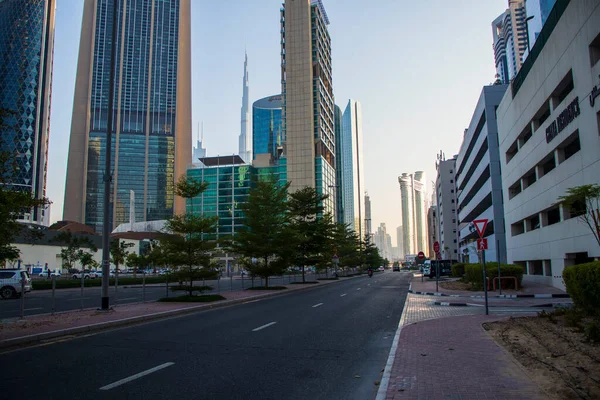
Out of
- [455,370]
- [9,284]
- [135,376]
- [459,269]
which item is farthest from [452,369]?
[459,269]

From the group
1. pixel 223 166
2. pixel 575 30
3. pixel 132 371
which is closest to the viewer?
pixel 132 371

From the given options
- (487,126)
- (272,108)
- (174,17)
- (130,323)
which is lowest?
(130,323)

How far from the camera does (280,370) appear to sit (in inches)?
283

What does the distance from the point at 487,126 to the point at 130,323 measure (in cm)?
4744

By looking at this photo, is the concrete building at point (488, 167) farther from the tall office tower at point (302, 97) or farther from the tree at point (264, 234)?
the tall office tower at point (302, 97)

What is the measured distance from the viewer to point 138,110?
607 feet

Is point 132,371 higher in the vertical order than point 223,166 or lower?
lower

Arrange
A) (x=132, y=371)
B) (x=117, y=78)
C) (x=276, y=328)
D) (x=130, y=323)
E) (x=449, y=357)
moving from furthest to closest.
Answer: (x=117, y=78) → (x=130, y=323) → (x=276, y=328) → (x=449, y=357) → (x=132, y=371)

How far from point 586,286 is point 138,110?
193563mm

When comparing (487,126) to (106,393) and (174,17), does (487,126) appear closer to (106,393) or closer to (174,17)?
(106,393)

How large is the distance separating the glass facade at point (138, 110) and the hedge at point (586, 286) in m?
169

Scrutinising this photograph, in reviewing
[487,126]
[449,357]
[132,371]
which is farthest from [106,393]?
[487,126]

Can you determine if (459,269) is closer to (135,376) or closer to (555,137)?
(555,137)

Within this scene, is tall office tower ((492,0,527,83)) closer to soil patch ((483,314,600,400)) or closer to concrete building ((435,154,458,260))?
concrete building ((435,154,458,260))
